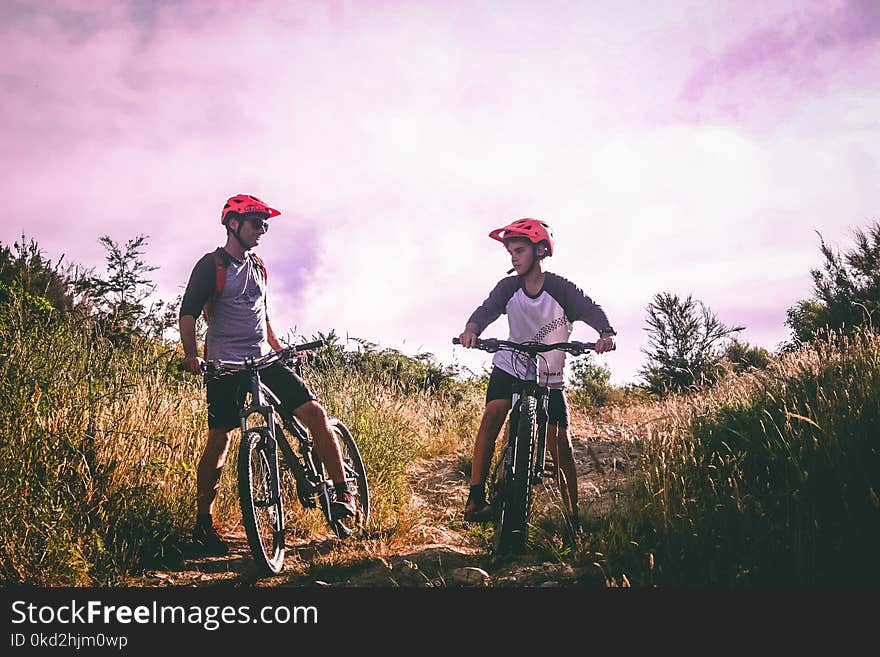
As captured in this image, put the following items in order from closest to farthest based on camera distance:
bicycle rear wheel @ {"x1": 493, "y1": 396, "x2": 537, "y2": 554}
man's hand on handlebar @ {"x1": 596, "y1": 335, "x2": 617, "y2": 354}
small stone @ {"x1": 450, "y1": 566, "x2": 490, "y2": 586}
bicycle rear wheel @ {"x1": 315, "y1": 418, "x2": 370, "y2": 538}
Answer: small stone @ {"x1": 450, "y1": 566, "x2": 490, "y2": 586} < bicycle rear wheel @ {"x1": 493, "y1": 396, "x2": 537, "y2": 554} < man's hand on handlebar @ {"x1": 596, "y1": 335, "x2": 617, "y2": 354} < bicycle rear wheel @ {"x1": 315, "y1": 418, "x2": 370, "y2": 538}

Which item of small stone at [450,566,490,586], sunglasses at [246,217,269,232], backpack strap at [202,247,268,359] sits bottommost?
small stone at [450,566,490,586]

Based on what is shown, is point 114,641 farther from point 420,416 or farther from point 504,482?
point 420,416

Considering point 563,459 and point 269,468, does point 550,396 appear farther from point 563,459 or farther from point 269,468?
point 269,468

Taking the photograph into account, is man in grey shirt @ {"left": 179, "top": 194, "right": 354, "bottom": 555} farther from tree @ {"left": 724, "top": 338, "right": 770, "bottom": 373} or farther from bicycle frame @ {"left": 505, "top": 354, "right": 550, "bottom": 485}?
tree @ {"left": 724, "top": 338, "right": 770, "bottom": 373}

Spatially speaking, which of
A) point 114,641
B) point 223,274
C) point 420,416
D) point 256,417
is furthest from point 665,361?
point 114,641

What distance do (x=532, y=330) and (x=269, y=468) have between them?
6.84ft

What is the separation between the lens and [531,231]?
4.51 meters

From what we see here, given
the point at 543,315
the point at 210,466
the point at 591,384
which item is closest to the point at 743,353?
the point at 591,384

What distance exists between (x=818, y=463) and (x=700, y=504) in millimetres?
678

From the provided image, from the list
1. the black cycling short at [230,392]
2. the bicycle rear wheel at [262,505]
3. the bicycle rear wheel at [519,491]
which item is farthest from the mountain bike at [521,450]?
the bicycle rear wheel at [262,505]

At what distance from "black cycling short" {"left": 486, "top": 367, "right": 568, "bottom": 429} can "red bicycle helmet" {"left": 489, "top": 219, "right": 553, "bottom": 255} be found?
0.98m

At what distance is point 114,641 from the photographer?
8.79 ft

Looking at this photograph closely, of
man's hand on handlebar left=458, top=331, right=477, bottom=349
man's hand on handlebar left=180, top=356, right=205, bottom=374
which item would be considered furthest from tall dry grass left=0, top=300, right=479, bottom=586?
man's hand on handlebar left=458, top=331, right=477, bottom=349

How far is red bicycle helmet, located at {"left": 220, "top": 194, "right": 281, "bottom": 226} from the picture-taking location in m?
4.34
